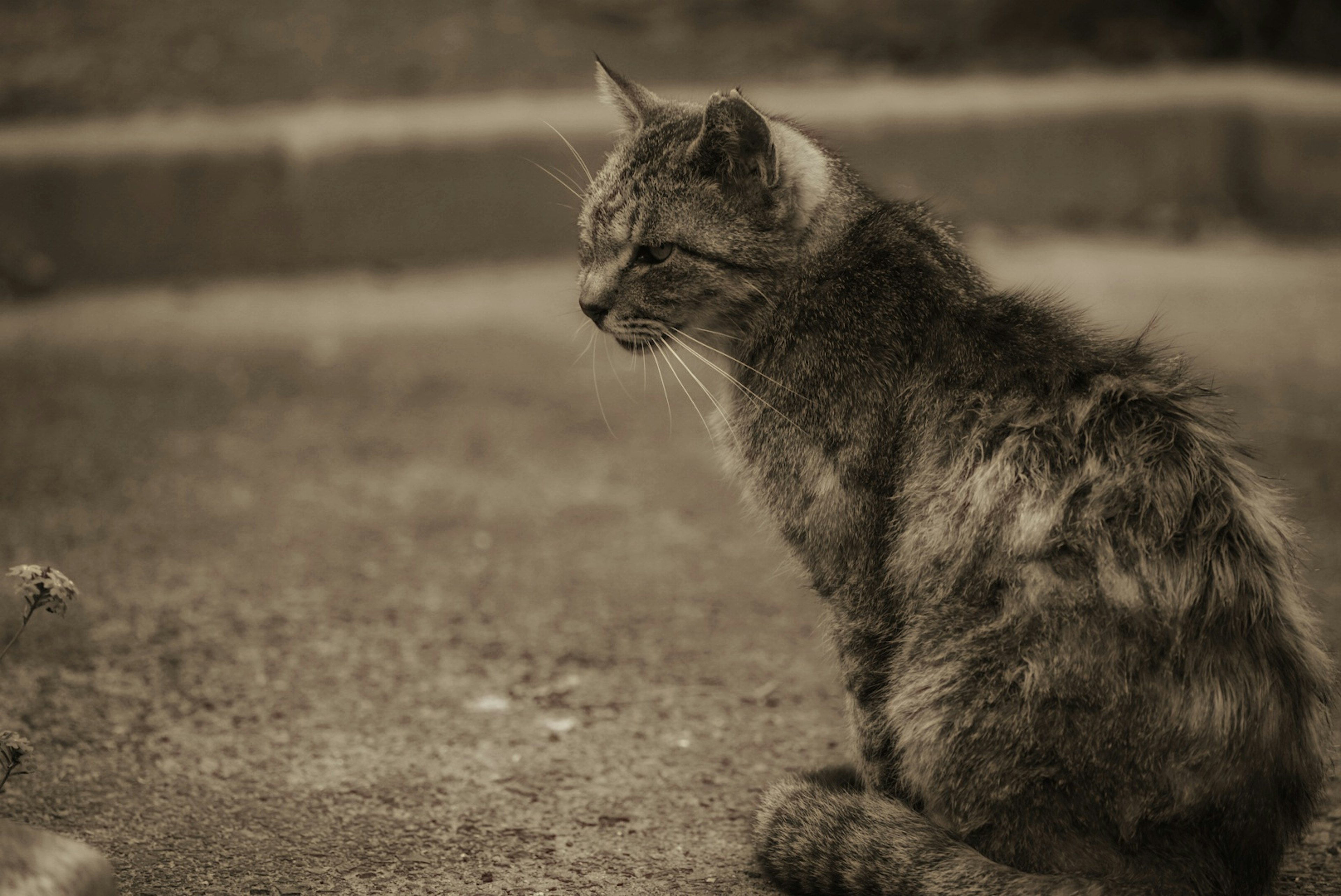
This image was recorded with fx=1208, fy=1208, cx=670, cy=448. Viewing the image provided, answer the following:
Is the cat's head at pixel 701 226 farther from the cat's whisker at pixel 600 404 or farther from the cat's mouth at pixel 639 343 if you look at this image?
the cat's whisker at pixel 600 404

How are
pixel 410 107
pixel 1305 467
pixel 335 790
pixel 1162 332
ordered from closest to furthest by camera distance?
pixel 335 790 → pixel 1305 467 → pixel 1162 332 → pixel 410 107

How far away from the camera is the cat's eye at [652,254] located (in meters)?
2.62

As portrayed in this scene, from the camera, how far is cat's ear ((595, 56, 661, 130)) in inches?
114

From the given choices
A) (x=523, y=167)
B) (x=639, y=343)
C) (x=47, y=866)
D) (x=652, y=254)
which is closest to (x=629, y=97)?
(x=652, y=254)

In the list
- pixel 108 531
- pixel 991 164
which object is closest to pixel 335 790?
pixel 108 531

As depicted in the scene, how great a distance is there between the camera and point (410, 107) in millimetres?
6215

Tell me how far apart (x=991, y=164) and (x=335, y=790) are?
505 cm

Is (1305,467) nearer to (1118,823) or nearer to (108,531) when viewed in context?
(1118,823)

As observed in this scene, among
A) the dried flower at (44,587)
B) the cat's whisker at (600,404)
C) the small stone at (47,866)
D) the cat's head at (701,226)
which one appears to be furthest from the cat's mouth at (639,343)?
the small stone at (47,866)

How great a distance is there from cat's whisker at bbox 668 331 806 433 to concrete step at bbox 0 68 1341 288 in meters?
2.93

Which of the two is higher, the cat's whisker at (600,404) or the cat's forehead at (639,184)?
the cat's whisker at (600,404)

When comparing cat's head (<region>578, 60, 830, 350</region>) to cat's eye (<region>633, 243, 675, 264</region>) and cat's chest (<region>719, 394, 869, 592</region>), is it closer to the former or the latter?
cat's eye (<region>633, 243, 675, 264</region>)

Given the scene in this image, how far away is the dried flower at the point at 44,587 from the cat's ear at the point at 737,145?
148cm

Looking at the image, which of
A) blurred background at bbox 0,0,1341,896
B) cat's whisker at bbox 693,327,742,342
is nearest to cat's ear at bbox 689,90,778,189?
cat's whisker at bbox 693,327,742,342
